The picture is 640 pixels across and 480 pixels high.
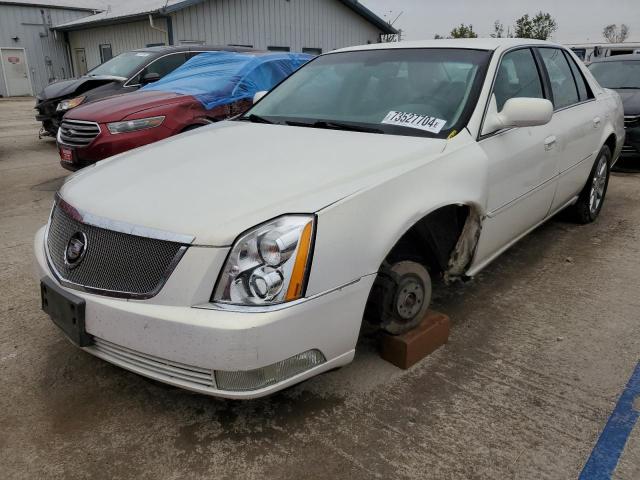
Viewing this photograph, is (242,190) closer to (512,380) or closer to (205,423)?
(205,423)

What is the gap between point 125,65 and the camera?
343 inches

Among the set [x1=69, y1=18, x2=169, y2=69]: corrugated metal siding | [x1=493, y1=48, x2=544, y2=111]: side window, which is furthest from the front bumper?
[x1=69, y1=18, x2=169, y2=69]: corrugated metal siding

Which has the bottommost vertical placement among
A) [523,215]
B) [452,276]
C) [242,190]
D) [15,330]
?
[15,330]

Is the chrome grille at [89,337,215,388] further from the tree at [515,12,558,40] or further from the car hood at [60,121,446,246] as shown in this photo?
the tree at [515,12,558,40]

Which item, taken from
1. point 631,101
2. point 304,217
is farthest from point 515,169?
point 631,101

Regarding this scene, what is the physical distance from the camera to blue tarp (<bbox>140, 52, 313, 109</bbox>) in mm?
6270

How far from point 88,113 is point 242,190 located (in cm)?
441

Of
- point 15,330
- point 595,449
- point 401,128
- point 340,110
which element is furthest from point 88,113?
point 595,449

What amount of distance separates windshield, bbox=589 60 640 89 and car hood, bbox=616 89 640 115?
1.34ft

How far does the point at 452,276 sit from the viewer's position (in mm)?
2984

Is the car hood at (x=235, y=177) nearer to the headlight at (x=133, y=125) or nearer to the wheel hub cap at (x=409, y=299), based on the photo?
the wheel hub cap at (x=409, y=299)

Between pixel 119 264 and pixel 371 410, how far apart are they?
1.25 m

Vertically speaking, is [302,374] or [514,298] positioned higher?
[302,374]

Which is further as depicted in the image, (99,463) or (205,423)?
(205,423)
